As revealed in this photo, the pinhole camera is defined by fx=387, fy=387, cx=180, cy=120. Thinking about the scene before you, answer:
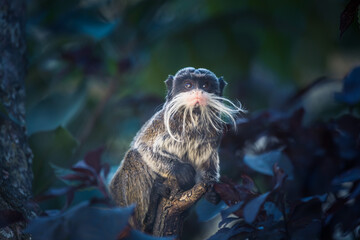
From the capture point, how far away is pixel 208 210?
799 mm

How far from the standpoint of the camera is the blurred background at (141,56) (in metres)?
1.28

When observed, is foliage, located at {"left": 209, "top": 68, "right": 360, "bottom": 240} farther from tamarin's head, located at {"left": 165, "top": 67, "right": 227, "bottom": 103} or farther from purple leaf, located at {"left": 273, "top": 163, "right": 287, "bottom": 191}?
tamarin's head, located at {"left": 165, "top": 67, "right": 227, "bottom": 103}

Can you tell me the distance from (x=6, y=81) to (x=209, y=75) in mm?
676

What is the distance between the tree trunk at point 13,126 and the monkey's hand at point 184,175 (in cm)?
32

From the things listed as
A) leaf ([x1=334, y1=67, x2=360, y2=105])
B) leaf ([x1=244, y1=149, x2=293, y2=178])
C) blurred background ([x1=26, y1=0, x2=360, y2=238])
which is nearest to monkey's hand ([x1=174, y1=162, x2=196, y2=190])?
leaf ([x1=244, y1=149, x2=293, y2=178])

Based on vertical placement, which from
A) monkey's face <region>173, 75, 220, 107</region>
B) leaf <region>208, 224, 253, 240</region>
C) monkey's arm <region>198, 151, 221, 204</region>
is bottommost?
leaf <region>208, 224, 253, 240</region>

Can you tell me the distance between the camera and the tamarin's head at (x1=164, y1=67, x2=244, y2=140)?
0.62 metres

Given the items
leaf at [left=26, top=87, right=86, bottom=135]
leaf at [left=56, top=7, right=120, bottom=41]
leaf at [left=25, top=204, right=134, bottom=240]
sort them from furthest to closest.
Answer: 1. leaf at [left=56, top=7, right=120, bottom=41]
2. leaf at [left=26, top=87, right=86, bottom=135]
3. leaf at [left=25, top=204, right=134, bottom=240]

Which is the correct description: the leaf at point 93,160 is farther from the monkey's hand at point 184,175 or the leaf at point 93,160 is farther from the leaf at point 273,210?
the leaf at point 273,210

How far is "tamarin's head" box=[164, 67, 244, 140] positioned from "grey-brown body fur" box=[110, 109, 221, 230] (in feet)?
0.04

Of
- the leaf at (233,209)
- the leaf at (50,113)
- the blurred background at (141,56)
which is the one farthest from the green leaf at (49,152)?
the leaf at (233,209)

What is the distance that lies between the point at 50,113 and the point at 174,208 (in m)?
0.78

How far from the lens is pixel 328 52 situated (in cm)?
223

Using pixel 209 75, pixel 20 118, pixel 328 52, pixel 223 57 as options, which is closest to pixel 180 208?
pixel 209 75
